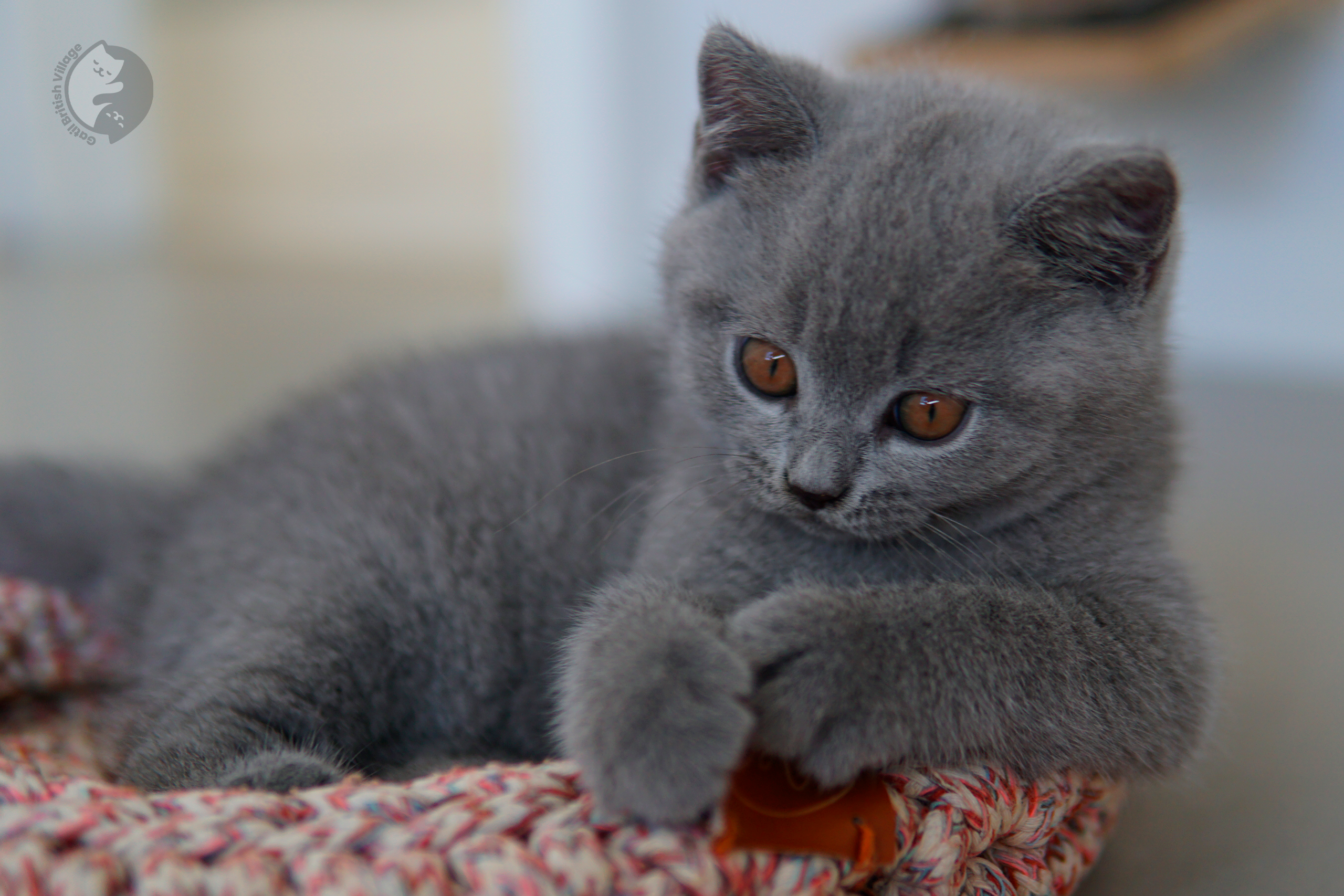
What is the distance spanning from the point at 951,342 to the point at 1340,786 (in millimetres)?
686

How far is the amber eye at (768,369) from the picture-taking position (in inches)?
36.9

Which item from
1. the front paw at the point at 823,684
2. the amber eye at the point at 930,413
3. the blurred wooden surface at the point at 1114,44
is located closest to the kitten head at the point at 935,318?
the amber eye at the point at 930,413

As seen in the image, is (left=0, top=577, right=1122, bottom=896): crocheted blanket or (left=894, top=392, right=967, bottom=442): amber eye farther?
(left=894, top=392, right=967, bottom=442): amber eye

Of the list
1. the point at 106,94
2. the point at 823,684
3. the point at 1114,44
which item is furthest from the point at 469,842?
the point at 1114,44

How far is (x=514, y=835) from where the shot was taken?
731mm

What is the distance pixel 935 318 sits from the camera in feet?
→ 2.86

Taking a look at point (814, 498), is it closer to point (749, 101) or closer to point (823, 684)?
point (823, 684)

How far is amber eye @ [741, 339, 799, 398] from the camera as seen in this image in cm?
94

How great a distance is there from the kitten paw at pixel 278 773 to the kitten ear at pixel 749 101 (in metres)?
0.68

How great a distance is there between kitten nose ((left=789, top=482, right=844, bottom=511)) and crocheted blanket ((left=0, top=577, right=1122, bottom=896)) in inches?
8.9

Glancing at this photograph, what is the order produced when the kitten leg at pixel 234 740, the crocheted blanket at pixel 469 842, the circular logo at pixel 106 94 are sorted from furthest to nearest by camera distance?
the circular logo at pixel 106 94, the kitten leg at pixel 234 740, the crocheted blanket at pixel 469 842

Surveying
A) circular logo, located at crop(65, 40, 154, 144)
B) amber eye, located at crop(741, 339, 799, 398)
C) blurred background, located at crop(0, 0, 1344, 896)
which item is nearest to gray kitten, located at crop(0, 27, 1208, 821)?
amber eye, located at crop(741, 339, 799, 398)

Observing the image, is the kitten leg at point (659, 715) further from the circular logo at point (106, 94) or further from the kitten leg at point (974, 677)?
the circular logo at point (106, 94)

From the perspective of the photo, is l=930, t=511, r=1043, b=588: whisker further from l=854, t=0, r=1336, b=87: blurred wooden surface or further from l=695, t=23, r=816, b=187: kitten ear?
l=854, t=0, r=1336, b=87: blurred wooden surface
